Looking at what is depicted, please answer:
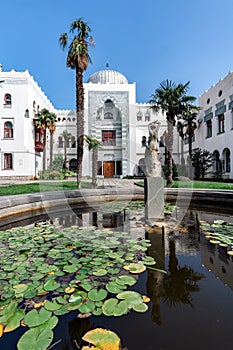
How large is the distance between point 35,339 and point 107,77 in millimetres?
34570

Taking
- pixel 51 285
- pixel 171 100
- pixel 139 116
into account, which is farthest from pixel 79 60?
pixel 139 116

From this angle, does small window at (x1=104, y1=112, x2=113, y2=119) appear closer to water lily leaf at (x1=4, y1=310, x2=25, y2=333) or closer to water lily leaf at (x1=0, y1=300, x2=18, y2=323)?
water lily leaf at (x1=0, y1=300, x2=18, y2=323)

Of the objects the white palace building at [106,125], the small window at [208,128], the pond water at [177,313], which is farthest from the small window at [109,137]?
the pond water at [177,313]

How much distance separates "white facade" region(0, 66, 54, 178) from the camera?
75.7ft

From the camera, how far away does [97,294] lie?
6.98 ft

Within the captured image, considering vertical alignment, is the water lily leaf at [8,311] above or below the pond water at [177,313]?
above

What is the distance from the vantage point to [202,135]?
2503 cm

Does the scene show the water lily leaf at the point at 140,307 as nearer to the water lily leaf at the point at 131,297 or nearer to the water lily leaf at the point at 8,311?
the water lily leaf at the point at 131,297

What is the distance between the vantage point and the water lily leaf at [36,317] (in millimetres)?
1715

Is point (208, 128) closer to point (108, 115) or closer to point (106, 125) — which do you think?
point (106, 125)

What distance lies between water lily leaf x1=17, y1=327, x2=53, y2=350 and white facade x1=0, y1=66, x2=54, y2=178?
23572mm

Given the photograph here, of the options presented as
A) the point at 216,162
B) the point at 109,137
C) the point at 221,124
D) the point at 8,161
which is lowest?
the point at 216,162

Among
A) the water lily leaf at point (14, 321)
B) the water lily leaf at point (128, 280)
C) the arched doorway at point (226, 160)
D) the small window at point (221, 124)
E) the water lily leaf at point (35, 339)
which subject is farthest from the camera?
the small window at point (221, 124)

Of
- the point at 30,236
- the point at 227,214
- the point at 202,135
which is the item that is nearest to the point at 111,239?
the point at 30,236
